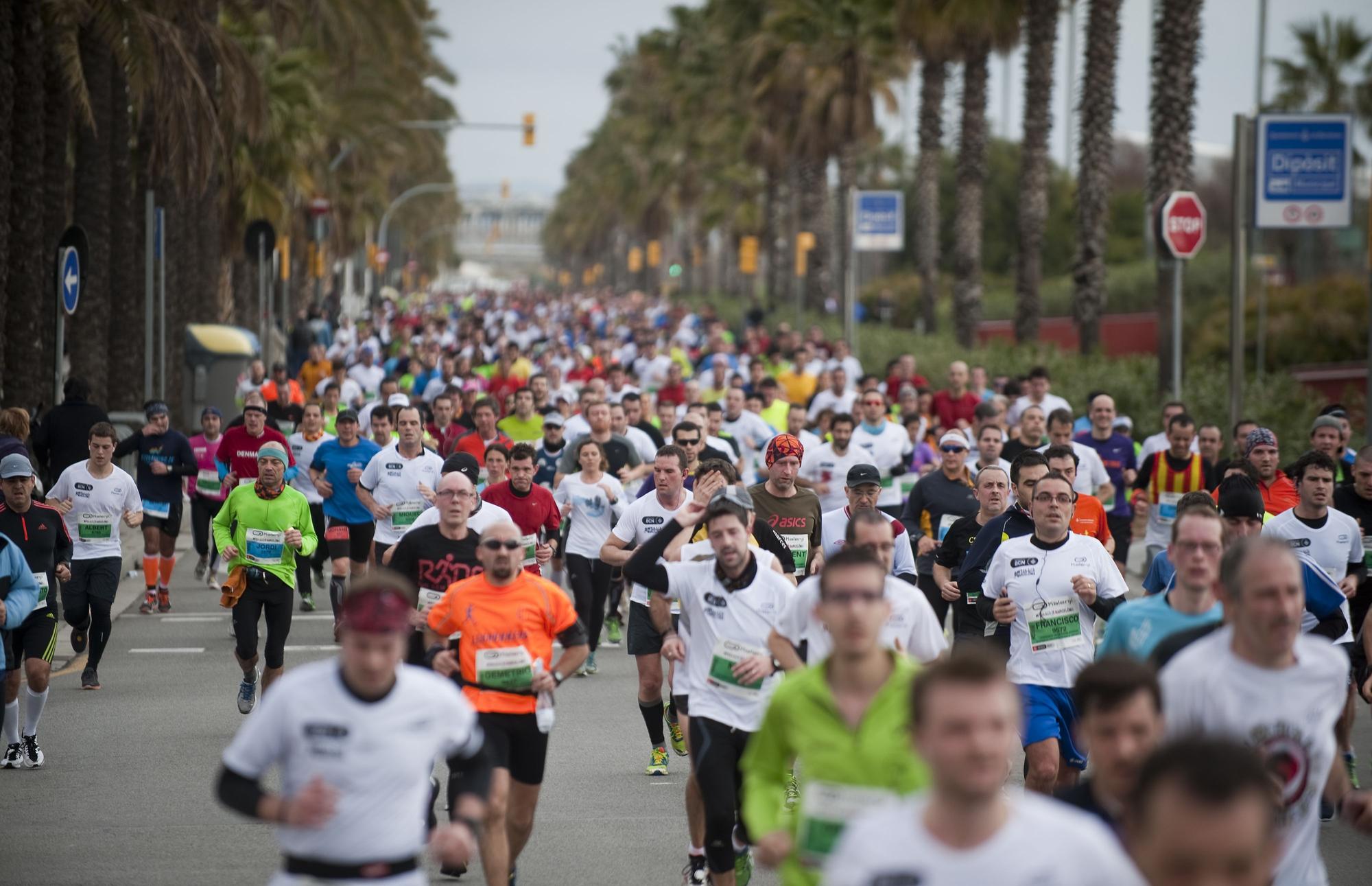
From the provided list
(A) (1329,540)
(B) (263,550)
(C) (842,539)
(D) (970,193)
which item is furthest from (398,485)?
(D) (970,193)

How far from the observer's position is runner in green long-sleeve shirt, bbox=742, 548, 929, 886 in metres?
4.81

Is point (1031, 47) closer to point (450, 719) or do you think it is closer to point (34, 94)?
point (34, 94)

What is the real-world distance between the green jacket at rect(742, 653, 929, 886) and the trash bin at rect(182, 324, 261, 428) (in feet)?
77.9

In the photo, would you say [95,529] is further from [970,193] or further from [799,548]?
[970,193]

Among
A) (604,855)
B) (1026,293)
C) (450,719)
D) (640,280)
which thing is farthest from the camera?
(640,280)

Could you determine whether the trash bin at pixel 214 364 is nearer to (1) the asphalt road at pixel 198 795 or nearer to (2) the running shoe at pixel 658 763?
(1) the asphalt road at pixel 198 795

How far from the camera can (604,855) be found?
839cm

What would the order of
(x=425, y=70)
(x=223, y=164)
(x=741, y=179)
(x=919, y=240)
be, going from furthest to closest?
(x=425, y=70) < (x=741, y=179) < (x=919, y=240) < (x=223, y=164)

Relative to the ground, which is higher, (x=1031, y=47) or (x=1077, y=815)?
(x=1031, y=47)

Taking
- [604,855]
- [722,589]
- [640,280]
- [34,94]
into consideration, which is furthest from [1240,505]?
[640,280]

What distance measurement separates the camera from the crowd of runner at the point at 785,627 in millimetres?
3848

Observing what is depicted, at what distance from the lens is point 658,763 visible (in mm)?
10250

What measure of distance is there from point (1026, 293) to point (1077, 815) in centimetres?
2905

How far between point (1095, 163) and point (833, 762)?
78.4 feet
